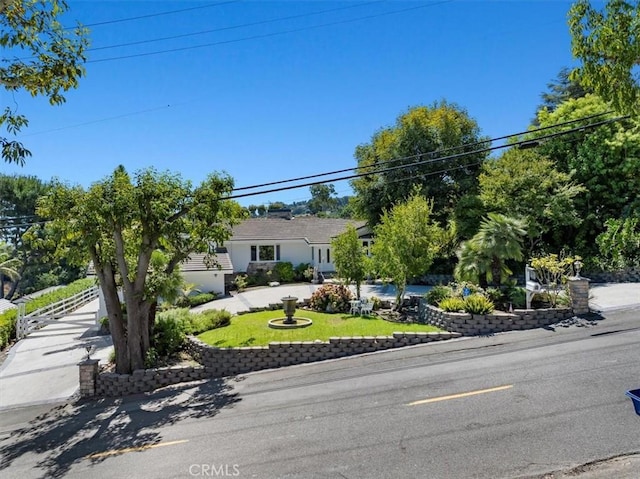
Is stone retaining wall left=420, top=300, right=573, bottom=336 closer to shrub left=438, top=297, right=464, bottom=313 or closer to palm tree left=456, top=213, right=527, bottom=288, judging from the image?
shrub left=438, top=297, right=464, bottom=313

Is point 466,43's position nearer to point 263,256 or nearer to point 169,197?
point 169,197

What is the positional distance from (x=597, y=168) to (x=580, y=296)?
11.3 meters

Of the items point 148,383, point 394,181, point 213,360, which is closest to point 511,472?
point 213,360

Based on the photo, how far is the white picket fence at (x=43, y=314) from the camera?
65.1 ft

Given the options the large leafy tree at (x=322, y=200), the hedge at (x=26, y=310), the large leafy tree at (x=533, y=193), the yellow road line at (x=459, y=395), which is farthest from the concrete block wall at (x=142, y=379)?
the large leafy tree at (x=322, y=200)

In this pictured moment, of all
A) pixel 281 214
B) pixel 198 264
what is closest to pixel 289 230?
pixel 281 214

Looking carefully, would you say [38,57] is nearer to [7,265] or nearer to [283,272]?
[283,272]

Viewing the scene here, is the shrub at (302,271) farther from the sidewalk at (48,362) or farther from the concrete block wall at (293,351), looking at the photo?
the concrete block wall at (293,351)

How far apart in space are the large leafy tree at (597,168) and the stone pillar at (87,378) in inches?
905

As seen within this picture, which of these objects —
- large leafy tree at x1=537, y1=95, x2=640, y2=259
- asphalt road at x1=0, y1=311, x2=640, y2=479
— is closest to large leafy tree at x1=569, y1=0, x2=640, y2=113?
asphalt road at x1=0, y1=311, x2=640, y2=479

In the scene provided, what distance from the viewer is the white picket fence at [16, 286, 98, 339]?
65.1 ft

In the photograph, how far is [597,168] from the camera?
2131cm

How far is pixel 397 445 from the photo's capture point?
6797 mm

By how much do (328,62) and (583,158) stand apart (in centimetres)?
1614
